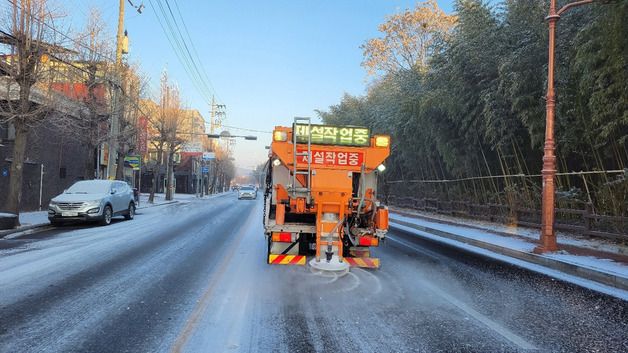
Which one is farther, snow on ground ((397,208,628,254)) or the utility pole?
the utility pole

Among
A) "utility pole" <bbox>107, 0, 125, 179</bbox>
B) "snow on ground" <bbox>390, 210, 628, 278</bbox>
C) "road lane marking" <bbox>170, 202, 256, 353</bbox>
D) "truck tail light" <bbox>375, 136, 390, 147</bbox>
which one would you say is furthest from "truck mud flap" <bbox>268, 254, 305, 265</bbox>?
"utility pole" <bbox>107, 0, 125, 179</bbox>

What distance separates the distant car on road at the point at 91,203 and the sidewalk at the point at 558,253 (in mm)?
11102

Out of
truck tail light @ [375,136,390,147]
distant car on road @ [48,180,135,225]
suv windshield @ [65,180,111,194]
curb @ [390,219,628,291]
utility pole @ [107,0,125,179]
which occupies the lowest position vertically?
curb @ [390,219,628,291]

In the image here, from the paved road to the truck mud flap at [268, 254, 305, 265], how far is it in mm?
239

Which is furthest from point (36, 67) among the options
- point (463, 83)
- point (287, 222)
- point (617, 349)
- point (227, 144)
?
point (227, 144)

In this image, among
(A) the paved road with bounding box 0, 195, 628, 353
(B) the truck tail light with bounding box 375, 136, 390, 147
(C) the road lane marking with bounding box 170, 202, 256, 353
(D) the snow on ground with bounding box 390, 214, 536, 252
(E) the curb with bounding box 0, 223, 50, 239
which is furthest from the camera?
(E) the curb with bounding box 0, 223, 50, 239

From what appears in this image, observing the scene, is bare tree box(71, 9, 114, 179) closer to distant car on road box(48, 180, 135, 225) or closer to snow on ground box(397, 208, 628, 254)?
distant car on road box(48, 180, 135, 225)

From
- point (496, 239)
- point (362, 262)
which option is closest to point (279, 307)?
point (362, 262)

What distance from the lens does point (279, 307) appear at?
5.81 meters

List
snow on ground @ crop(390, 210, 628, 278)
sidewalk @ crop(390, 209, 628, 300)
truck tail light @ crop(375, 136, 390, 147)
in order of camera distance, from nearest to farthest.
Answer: sidewalk @ crop(390, 209, 628, 300)
truck tail light @ crop(375, 136, 390, 147)
snow on ground @ crop(390, 210, 628, 278)

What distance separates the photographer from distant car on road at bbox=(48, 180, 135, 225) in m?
15.3

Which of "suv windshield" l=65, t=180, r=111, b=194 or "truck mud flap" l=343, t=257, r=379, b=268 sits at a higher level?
"suv windshield" l=65, t=180, r=111, b=194

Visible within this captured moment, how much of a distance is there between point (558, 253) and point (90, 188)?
50.0 feet

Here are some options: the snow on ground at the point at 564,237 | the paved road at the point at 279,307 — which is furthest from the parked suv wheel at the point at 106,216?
the snow on ground at the point at 564,237
